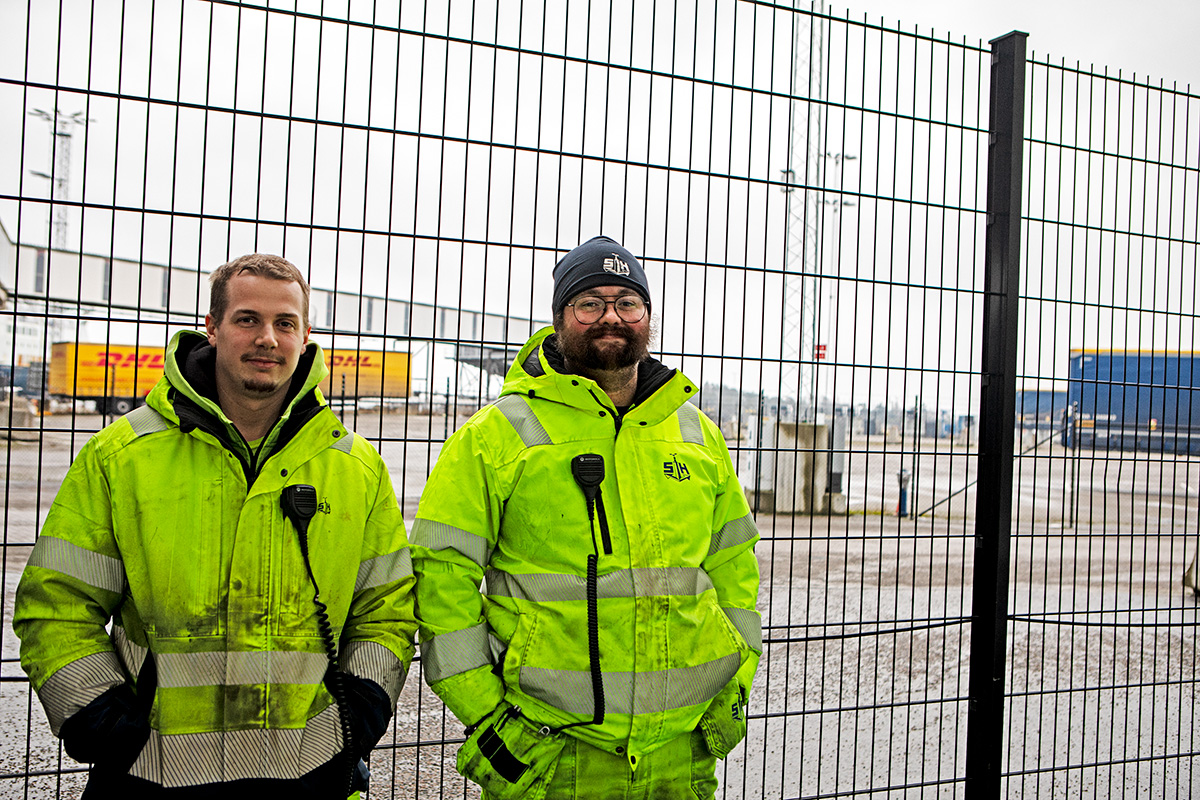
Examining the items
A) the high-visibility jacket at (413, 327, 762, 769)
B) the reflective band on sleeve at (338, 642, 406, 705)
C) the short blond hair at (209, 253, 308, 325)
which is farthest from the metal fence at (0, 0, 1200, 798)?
the reflective band on sleeve at (338, 642, 406, 705)

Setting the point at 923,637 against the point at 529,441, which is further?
the point at 923,637

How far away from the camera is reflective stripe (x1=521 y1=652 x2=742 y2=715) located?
83.2 inches

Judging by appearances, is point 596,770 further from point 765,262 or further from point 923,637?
point 923,637

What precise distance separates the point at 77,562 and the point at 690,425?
1656 mm

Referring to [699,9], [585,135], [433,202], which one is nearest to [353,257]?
[433,202]

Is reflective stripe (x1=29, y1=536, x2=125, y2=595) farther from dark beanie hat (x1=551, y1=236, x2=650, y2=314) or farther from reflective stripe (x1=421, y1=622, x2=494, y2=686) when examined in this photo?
dark beanie hat (x1=551, y1=236, x2=650, y2=314)

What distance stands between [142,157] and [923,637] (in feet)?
21.4

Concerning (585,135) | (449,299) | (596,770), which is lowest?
(596,770)

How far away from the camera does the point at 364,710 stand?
1980 mm

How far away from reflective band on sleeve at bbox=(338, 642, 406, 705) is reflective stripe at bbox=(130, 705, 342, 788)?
103 mm

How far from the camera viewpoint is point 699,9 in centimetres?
304

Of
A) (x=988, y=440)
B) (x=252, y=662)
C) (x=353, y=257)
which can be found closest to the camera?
(x=252, y=662)

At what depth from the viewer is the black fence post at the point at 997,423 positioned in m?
3.44

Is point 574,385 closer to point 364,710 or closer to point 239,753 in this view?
point 364,710
